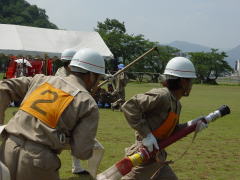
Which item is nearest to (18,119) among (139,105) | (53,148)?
(53,148)

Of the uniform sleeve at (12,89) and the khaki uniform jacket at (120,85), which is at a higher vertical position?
the uniform sleeve at (12,89)

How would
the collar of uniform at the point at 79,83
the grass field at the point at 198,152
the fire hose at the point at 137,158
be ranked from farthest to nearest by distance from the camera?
1. the grass field at the point at 198,152
2. the fire hose at the point at 137,158
3. the collar of uniform at the point at 79,83

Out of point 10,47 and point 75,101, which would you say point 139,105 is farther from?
point 10,47

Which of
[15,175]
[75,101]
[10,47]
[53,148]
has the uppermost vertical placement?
[75,101]

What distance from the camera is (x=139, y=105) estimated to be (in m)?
4.10

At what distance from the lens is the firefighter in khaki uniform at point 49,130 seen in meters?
3.06

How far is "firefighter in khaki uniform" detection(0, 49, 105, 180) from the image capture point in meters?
3.06

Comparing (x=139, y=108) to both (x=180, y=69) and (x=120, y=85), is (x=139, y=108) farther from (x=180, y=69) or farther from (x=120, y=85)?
(x=120, y=85)

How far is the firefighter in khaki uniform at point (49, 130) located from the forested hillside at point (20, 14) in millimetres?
81610

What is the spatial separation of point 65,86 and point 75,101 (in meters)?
0.18

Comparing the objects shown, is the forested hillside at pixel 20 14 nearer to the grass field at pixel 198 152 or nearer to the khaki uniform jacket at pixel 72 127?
the grass field at pixel 198 152

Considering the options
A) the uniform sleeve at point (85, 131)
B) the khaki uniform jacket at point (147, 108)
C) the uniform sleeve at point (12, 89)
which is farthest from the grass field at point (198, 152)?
the uniform sleeve at point (85, 131)

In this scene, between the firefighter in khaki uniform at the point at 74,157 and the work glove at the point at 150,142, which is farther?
the work glove at the point at 150,142

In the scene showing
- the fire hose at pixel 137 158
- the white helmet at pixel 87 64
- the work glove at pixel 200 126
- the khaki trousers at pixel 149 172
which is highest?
the white helmet at pixel 87 64
